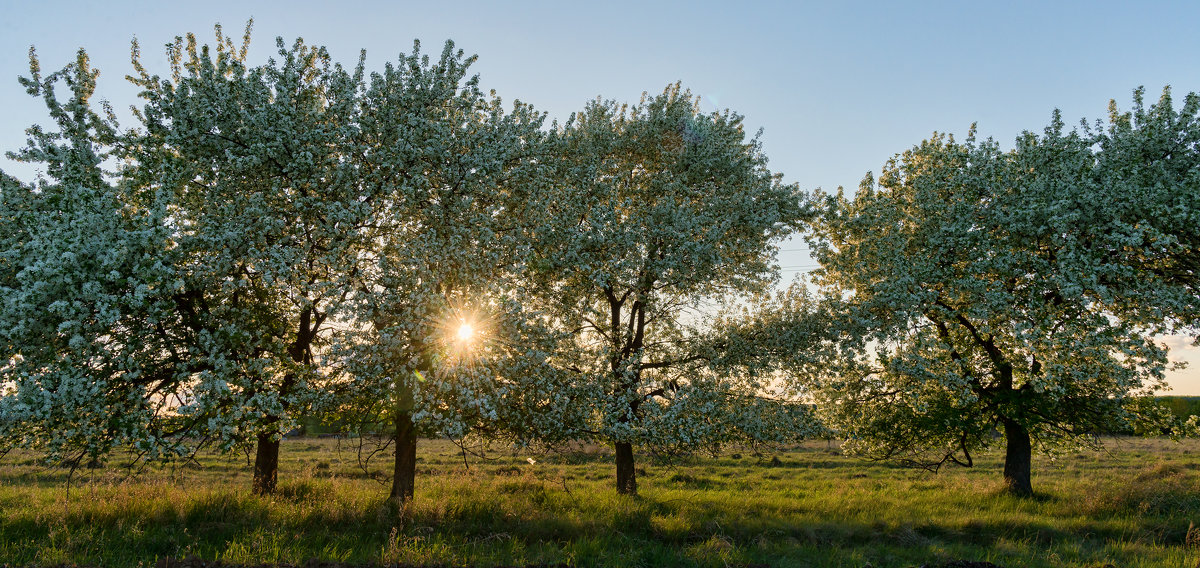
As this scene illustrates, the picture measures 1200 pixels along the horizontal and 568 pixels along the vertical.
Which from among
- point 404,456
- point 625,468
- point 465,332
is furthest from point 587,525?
point 625,468

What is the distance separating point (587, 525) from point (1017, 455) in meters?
18.0

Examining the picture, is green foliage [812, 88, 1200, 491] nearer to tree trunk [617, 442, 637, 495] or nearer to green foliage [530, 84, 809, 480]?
green foliage [530, 84, 809, 480]

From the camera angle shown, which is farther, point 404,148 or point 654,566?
point 404,148

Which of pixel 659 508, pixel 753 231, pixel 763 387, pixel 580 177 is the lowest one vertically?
pixel 659 508

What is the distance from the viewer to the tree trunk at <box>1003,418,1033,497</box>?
74.2ft

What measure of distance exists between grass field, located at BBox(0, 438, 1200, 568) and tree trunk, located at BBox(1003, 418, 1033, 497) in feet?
2.48

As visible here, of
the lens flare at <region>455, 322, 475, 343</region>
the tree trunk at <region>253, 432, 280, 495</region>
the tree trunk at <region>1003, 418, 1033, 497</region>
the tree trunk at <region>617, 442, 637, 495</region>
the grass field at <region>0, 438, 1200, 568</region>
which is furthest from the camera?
the tree trunk at <region>1003, 418, 1033, 497</region>

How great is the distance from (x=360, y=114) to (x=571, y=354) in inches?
373

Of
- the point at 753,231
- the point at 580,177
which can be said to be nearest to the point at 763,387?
the point at 753,231

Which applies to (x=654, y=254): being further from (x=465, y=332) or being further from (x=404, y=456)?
(x=404, y=456)

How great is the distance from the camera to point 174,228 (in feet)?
45.4

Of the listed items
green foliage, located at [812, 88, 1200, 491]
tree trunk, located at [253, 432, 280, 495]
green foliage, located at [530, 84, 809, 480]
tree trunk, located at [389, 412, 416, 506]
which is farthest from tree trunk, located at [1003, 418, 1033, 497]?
tree trunk, located at [253, 432, 280, 495]

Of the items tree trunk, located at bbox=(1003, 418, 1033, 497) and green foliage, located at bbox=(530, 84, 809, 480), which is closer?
green foliage, located at bbox=(530, 84, 809, 480)

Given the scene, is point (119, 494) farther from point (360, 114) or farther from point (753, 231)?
point (753, 231)
